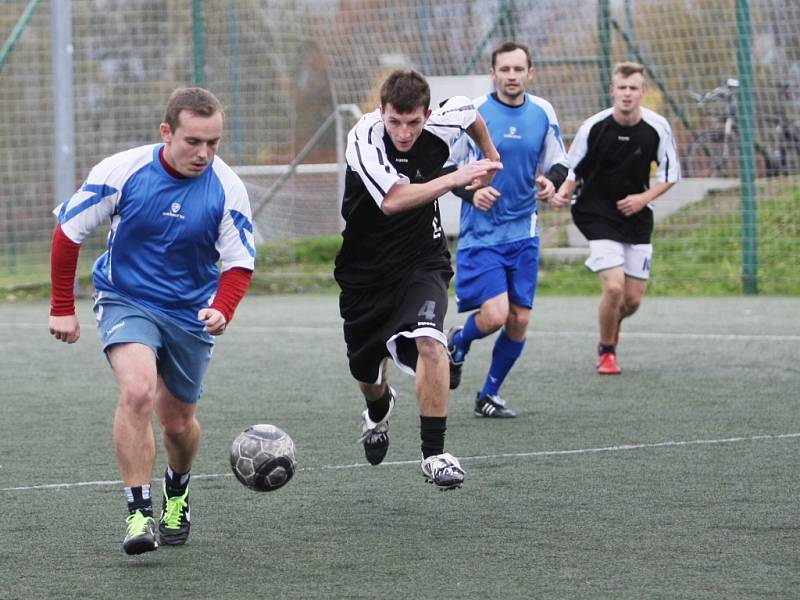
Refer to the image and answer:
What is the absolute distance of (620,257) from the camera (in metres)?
9.43

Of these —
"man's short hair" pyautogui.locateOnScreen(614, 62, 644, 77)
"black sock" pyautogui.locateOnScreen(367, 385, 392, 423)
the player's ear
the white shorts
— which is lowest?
"black sock" pyautogui.locateOnScreen(367, 385, 392, 423)

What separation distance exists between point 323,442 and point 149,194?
8.00 ft

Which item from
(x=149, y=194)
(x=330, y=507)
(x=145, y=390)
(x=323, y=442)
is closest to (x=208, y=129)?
(x=149, y=194)

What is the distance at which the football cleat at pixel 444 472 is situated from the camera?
5453mm

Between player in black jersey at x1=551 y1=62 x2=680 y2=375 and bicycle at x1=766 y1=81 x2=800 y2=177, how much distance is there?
609 centimetres

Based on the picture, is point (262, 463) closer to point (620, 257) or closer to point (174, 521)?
point (174, 521)

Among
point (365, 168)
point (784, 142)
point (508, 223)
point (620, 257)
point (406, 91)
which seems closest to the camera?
point (406, 91)

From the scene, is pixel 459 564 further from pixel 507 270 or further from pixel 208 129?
pixel 507 270

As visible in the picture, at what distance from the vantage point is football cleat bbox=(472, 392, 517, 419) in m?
7.94

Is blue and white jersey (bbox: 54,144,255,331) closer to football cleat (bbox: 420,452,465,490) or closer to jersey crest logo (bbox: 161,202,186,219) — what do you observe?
jersey crest logo (bbox: 161,202,186,219)

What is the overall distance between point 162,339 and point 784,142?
1139cm

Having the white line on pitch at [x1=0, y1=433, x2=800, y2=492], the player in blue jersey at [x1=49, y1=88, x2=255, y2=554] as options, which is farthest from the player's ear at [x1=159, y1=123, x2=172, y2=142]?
the white line on pitch at [x1=0, y1=433, x2=800, y2=492]

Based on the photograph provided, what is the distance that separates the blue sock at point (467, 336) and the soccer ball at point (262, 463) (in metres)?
2.93

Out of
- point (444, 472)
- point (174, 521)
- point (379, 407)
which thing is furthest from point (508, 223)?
point (174, 521)
